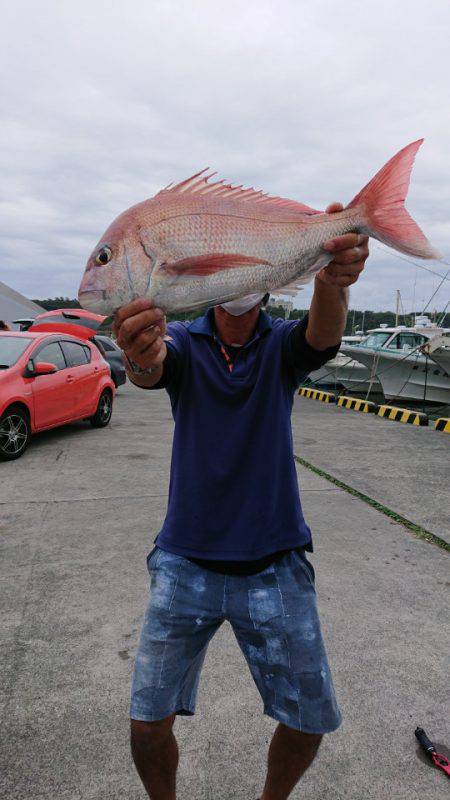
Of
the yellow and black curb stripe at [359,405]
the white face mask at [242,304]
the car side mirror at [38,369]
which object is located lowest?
the yellow and black curb stripe at [359,405]

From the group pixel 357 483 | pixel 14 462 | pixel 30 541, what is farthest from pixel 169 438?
pixel 30 541

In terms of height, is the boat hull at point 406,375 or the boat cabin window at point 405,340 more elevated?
the boat cabin window at point 405,340

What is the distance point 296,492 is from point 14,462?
5582 mm

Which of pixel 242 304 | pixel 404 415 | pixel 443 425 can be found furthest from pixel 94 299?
pixel 404 415

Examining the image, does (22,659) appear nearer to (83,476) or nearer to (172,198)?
(172,198)

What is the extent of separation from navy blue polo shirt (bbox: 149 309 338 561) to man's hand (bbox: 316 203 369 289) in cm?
30

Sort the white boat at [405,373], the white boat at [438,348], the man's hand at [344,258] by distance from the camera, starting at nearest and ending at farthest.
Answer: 1. the man's hand at [344,258]
2. the white boat at [438,348]
3. the white boat at [405,373]

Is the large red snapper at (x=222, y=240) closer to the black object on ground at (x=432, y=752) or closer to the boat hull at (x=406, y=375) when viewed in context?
the black object on ground at (x=432, y=752)

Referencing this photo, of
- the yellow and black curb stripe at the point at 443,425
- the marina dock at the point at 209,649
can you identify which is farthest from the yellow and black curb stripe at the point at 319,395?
the marina dock at the point at 209,649

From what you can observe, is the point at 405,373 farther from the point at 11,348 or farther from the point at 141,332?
the point at 141,332

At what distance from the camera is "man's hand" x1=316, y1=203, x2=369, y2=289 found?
5.15ft

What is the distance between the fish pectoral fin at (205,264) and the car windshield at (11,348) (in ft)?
20.1

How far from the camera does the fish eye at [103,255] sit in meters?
1.43

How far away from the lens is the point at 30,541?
4.20m
